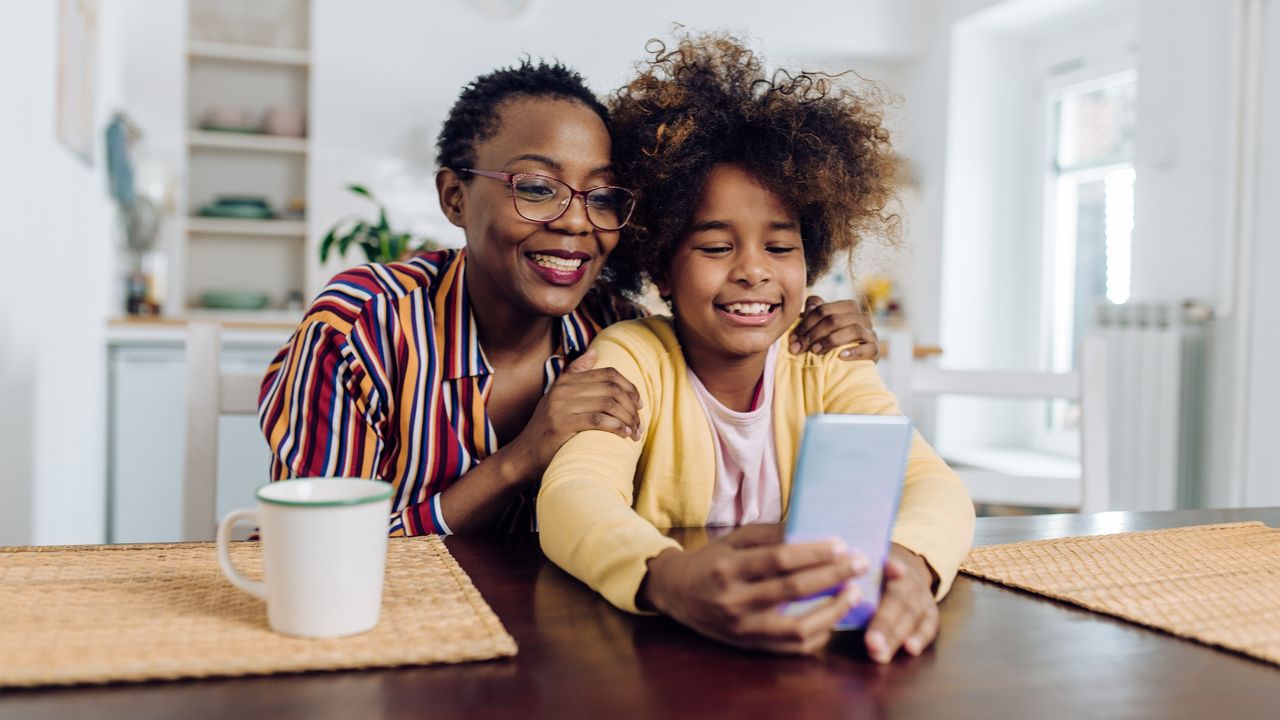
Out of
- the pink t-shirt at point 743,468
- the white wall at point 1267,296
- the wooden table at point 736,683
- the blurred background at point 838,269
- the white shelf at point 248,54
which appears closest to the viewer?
the wooden table at point 736,683

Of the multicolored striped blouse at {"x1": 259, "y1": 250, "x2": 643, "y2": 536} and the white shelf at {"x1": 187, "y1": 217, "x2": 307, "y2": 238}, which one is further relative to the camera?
the white shelf at {"x1": 187, "y1": 217, "x2": 307, "y2": 238}

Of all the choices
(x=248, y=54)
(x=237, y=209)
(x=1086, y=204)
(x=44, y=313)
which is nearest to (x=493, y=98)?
(x=44, y=313)

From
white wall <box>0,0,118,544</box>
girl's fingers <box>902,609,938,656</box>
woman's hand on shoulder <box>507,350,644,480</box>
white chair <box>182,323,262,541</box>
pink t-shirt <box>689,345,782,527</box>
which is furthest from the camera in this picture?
white wall <box>0,0,118,544</box>

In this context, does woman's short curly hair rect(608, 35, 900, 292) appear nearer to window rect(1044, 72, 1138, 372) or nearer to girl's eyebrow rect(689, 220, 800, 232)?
girl's eyebrow rect(689, 220, 800, 232)

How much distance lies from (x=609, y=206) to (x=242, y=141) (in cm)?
360

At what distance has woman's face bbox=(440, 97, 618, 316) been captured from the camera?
1080 mm

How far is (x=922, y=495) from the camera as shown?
2.76 ft

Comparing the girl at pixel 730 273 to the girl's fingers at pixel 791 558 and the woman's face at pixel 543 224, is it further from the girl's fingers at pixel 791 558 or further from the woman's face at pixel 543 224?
the girl's fingers at pixel 791 558

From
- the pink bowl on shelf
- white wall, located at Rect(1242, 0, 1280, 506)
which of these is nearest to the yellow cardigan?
→ white wall, located at Rect(1242, 0, 1280, 506)

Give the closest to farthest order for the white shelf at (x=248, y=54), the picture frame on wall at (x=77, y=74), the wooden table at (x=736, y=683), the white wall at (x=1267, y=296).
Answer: the wooden table at (x=736, y=683) < the picture frame on wall at (x=77, y=74) < the white wall at (x=1267, y=296) < the white shelf at (x=248, y=54)

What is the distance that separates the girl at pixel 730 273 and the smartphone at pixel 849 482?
0.26 meters

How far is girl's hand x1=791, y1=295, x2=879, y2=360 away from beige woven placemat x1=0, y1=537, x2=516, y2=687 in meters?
0.48

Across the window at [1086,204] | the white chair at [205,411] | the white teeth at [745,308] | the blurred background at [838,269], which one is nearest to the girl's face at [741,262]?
the white teeth at [745,308]

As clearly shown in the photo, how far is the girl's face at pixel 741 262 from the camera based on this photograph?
1.00m
